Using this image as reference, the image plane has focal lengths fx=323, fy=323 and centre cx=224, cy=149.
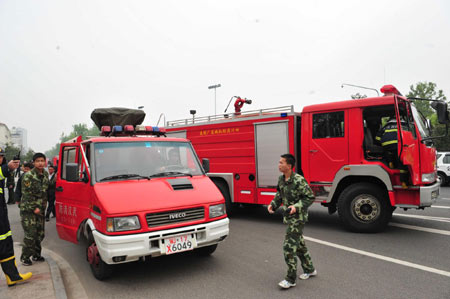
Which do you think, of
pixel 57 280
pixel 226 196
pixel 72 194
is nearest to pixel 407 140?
pixel 226 196

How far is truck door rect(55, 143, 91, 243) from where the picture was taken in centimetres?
457

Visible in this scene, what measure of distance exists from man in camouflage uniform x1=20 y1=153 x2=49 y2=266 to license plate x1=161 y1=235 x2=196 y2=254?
2392 mm

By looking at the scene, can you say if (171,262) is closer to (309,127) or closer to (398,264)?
(398,264)

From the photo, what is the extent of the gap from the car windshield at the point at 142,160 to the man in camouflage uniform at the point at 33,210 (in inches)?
47.2

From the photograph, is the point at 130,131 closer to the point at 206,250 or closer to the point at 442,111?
the point at 206,250

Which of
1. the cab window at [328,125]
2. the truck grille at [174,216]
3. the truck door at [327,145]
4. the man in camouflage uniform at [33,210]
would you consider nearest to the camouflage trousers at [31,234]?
the man in camouflage uniform at [33,210]

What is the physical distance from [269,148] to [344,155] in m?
1.71

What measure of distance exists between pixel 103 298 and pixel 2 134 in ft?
377

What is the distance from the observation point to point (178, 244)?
3998 mm

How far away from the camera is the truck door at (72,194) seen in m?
4.57

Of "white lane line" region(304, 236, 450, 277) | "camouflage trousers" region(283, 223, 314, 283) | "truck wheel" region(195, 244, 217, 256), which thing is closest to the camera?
"camouflage trousers" region(283, 223, 314, 283)

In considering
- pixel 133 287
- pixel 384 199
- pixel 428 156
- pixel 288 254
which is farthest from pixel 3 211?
pixel 428 156

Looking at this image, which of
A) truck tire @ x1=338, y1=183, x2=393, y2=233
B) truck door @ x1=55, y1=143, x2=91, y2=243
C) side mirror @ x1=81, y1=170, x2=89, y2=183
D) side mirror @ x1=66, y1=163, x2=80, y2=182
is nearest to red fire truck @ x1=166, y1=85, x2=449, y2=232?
truck tire @ x1=338, y1=183, x2=393, y2=233

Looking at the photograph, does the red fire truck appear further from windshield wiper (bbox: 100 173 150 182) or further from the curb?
the curb
